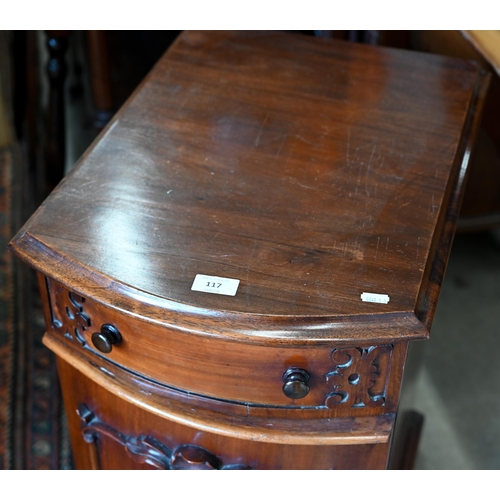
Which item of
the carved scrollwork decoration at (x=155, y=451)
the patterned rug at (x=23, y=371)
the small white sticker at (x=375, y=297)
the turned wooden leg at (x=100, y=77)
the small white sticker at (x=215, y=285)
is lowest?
the patterned rug at (x=23, y=371)

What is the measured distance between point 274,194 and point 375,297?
151 millimetres

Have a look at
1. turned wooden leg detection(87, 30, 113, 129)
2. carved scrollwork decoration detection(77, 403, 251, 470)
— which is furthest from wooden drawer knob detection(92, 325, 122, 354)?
turned wooden leg detection(87, 30, 113, 129)

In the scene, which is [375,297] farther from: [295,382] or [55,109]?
[55,109]

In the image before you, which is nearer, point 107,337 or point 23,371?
point 107,337

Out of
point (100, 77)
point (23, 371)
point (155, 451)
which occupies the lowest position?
point (23, 371)

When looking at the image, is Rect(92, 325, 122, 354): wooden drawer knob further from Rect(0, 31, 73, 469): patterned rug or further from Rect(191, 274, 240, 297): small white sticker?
Rect(0, 31, 73, 469): patterned rug

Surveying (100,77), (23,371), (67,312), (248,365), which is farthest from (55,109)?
(248,365)

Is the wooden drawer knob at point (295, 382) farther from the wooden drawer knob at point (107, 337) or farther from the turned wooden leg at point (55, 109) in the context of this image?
the turned wooden leg at point (55, 109)

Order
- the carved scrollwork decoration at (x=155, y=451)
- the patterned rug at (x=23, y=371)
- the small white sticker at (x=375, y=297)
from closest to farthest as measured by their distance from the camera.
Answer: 1. the small white sticker at (x=375, y=297)
2. the carved scrollwork decoration at (x=155, y=451)
3. the patterned rug at (x=23, y=371)

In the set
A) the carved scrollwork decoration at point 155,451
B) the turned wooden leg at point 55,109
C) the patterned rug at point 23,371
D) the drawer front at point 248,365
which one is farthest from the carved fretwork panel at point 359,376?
the turned wooden leg at point 55,109

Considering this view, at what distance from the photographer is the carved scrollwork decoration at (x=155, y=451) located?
2.09ft

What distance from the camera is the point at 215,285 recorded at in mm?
547
